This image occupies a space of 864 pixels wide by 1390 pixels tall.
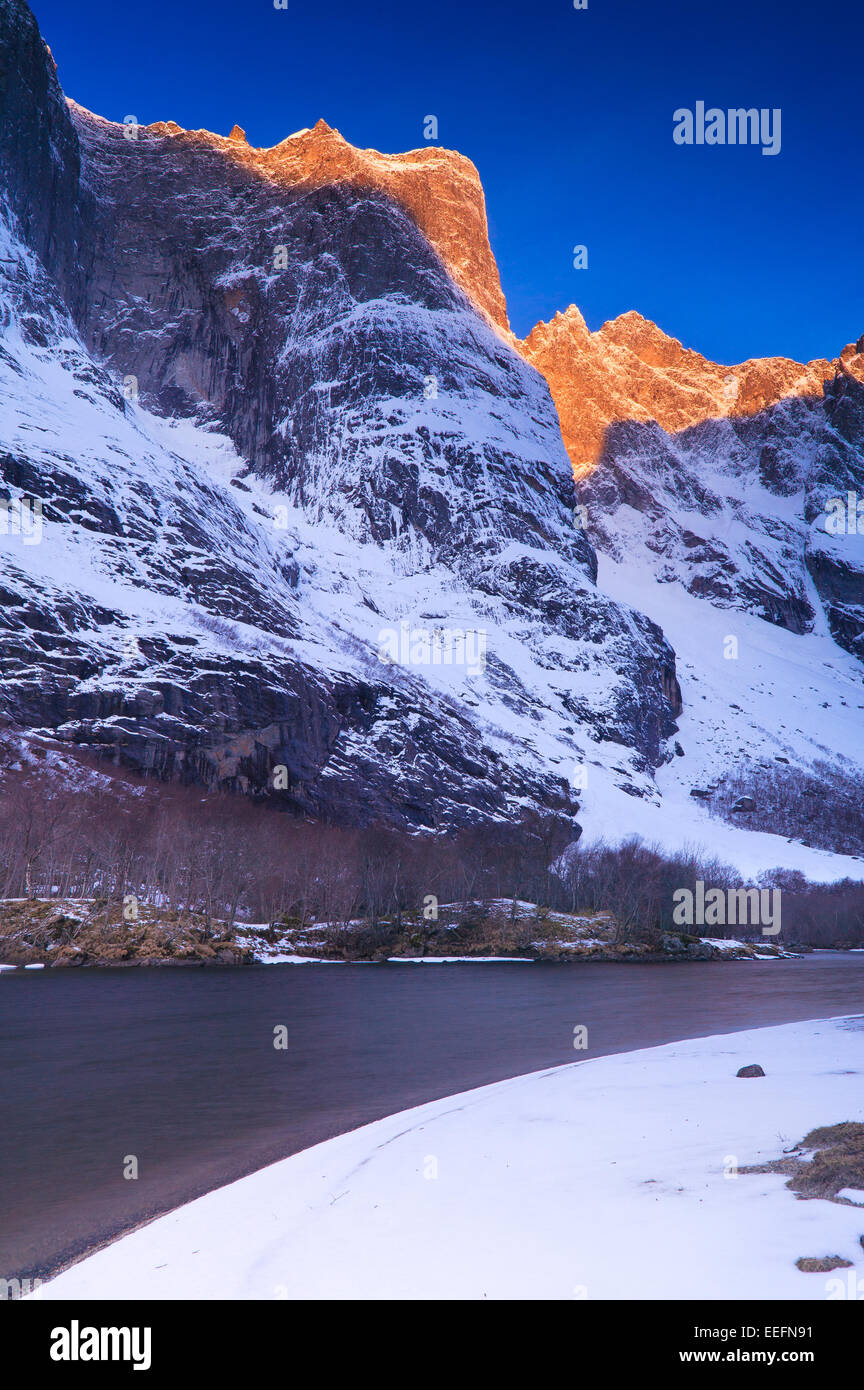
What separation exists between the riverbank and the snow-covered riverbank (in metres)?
65.6

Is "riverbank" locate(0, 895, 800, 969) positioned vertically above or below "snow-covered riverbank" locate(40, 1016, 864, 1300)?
below

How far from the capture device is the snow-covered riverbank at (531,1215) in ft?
28.9

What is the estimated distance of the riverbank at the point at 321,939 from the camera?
77688 mm

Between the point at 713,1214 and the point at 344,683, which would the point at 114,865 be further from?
the point at 713,1214

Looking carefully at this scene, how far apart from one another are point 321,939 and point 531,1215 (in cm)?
8873

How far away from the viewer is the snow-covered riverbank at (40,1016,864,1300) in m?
8.80

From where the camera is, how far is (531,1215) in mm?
11000

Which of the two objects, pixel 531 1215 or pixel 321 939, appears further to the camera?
pixel 321 939

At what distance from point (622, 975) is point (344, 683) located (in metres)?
99.4

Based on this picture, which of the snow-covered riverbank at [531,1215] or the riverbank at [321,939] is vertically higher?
the snow-covered riverbank at [531,1215]

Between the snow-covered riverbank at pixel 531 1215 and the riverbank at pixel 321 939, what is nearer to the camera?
the snow-covered riverbank at pixel 531 1215

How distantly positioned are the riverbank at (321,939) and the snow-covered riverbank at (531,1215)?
65555 millimetres
